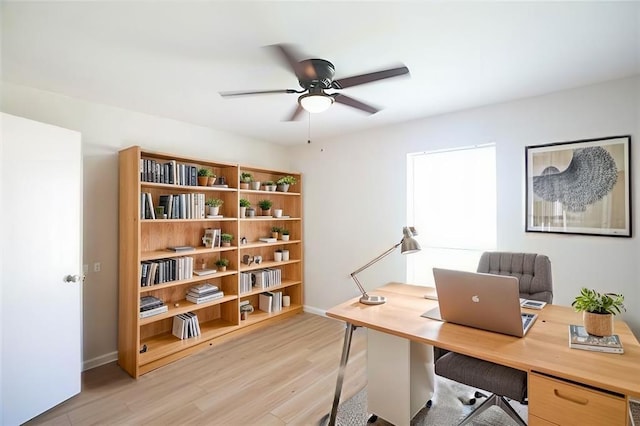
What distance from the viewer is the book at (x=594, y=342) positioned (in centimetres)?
133

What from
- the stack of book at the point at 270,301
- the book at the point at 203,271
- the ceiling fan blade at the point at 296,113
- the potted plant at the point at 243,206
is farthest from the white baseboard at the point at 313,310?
the ceiling fan blade at the point at 296,113

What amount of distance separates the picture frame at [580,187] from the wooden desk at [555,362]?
1107 mm

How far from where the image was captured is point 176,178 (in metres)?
3.05

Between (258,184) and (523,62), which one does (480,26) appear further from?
(258,184)

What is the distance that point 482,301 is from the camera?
1.54 m

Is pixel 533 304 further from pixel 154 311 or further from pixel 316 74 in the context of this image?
pixel 154 311

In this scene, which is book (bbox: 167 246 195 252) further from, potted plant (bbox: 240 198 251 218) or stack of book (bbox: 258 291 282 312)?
stack of book (bbox: 258 291 282 312)

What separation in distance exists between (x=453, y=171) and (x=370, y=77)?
1.96m

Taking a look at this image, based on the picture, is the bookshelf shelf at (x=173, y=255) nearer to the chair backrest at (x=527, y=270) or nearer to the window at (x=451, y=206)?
the window at (x=451, y=206)

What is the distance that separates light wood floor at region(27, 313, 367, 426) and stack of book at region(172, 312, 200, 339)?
0.77 feet

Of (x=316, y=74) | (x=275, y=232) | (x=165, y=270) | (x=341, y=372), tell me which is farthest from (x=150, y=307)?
(x=316, y=74)

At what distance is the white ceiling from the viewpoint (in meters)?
1.57

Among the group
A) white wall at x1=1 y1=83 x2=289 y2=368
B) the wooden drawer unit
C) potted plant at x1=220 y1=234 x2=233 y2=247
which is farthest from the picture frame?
white wall at x1=1 y1=83 x2=289 y2=368

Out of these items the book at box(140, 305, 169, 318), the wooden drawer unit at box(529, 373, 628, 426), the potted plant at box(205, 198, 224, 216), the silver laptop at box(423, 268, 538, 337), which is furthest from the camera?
the potted plant at box(205, 198, 224, 216)
